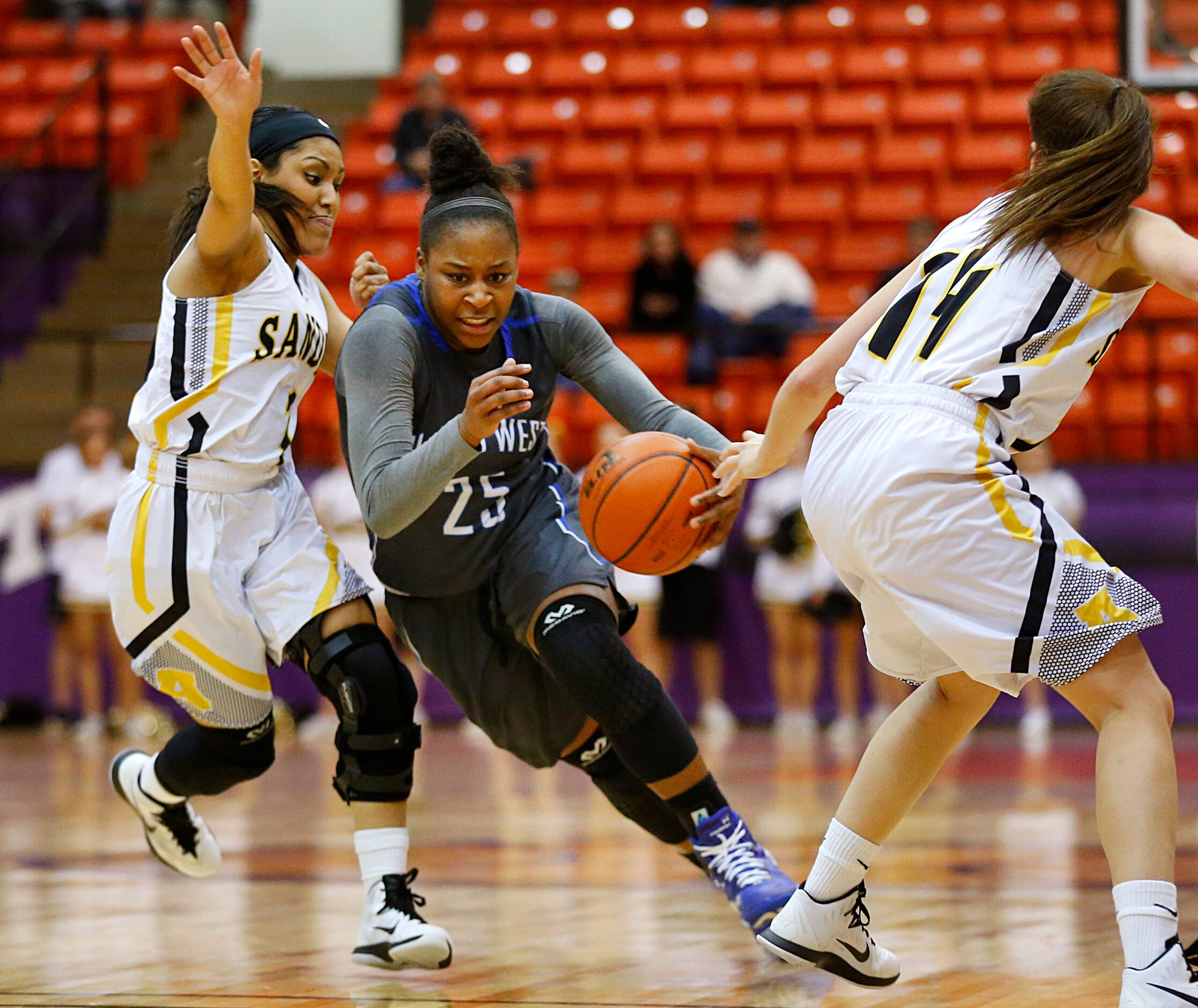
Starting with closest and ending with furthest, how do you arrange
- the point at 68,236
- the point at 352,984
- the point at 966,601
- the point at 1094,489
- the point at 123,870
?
the point at 966,601
the point at 352,984
the point at 123,870
the point at 1094,489
the point at 68,236

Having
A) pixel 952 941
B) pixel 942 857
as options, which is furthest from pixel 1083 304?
pixel 942 857

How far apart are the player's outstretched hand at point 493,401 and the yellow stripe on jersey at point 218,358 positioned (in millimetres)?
762

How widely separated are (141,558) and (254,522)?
0.26 m

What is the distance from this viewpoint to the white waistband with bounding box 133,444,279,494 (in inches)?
149

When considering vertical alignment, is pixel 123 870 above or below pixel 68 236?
below

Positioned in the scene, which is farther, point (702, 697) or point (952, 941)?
point (702, 697)

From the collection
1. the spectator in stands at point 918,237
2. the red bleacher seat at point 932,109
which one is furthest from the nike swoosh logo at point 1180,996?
the red bleacher seat at point 932,109

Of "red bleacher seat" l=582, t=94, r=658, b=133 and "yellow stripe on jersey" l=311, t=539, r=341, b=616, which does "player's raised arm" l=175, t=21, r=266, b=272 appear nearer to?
"yellow stripe on jersey" l=311, t=539, r=341, b=616

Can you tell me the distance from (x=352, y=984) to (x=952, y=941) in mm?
1345

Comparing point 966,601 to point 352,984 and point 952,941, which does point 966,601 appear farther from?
point 352,984

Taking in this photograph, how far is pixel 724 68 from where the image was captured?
1340cm

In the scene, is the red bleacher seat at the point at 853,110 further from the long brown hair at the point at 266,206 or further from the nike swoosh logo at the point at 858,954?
the nike swoosh logo at the point at 858,954

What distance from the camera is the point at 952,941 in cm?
379

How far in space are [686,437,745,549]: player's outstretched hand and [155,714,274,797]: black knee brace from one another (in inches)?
46.4
